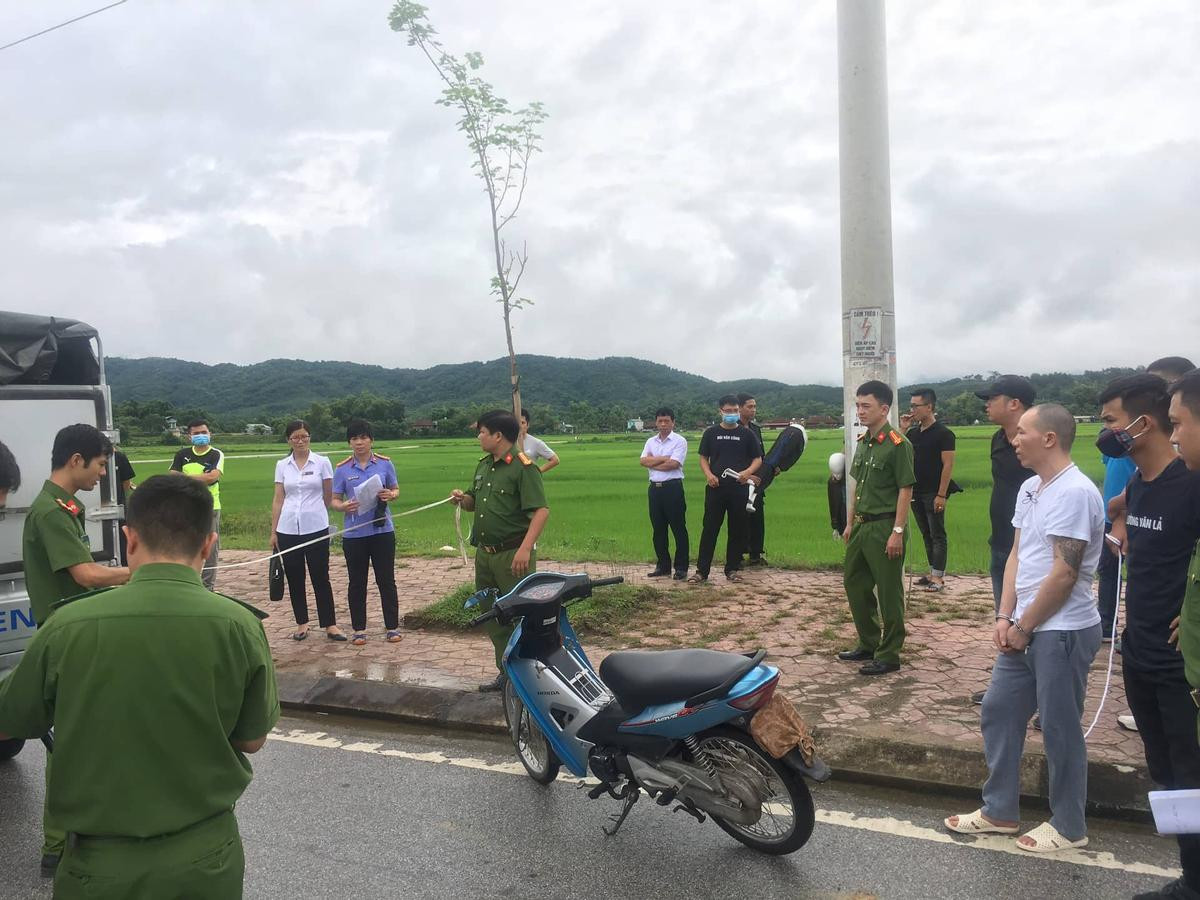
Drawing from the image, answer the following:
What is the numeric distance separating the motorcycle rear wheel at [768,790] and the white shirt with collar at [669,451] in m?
5.55

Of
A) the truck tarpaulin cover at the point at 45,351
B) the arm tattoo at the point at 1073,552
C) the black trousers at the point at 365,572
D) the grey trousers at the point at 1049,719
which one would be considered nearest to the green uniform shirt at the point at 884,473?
the grey trousers at the point at 1049,719

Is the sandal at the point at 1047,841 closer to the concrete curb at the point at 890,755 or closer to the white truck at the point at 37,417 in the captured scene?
the concrete curb at the point at 890,755

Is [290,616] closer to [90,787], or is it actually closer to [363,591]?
[363,591]

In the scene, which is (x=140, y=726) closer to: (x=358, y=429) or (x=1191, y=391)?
(x=1191, y=391)

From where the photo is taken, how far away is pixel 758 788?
3.16m

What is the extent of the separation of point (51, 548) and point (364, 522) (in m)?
3.07

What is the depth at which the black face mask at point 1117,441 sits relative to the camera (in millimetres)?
3148

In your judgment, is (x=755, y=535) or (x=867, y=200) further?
(x=755, y=535)

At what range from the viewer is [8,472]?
403 cm

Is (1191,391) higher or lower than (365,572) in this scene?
higher

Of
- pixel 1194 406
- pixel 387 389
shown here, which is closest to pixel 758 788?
pixel 1194 406


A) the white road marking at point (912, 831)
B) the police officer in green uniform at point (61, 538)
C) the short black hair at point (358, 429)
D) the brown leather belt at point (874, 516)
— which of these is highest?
the short black hair at point (358, 429)

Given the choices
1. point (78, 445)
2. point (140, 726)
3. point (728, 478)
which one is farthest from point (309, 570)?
point (140, 726)

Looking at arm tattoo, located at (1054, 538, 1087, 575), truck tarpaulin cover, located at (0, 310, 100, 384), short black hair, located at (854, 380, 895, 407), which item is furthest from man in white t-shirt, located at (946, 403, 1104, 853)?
truck tarpaulin cover, located at (0, 310, 100, 384)
